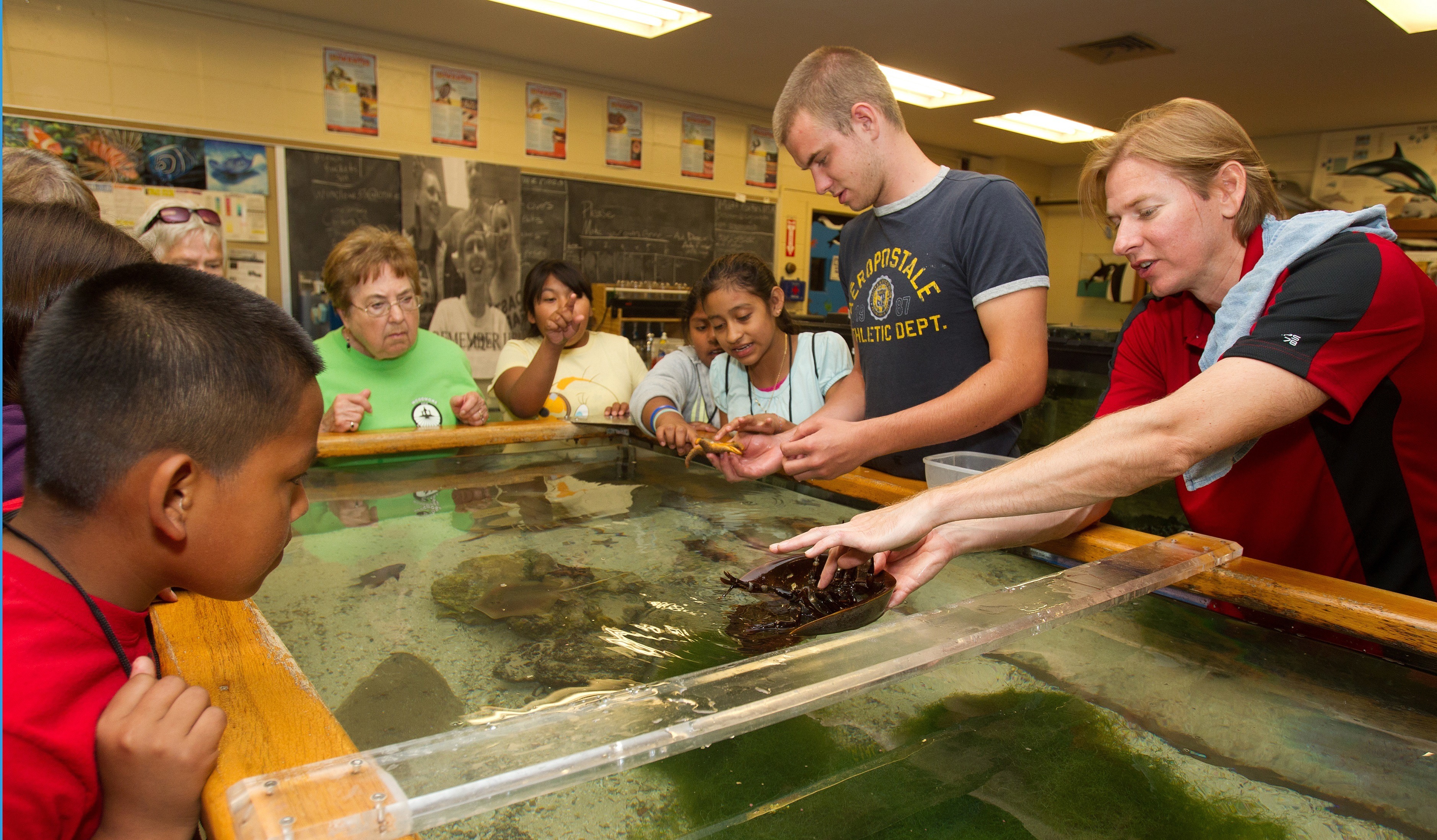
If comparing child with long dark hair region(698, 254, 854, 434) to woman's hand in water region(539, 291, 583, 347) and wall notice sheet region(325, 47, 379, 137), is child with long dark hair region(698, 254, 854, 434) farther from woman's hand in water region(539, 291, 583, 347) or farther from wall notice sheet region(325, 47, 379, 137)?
wall notice sheet region(325, 47, 379, 137)

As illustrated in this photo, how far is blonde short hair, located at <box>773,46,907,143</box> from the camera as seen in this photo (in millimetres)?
2182

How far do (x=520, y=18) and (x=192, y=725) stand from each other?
18.7 feet

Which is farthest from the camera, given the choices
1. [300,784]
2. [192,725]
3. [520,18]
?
[520,18]

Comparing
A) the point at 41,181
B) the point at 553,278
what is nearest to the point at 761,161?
the point at 553,278

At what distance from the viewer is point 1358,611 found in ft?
4.35

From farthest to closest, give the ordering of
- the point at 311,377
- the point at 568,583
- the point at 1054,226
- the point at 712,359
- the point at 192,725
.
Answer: the point at 1054,226, the point at 712,359, the point at 568,583, the point at 311,377, the point at 192,725

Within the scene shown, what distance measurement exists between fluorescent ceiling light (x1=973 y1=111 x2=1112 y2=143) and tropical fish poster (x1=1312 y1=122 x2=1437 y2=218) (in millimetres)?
2184

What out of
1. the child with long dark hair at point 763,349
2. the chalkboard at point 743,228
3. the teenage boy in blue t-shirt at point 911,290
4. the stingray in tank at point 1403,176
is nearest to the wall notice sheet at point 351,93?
the chalkboard at point 743,228

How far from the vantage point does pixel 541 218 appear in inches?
276

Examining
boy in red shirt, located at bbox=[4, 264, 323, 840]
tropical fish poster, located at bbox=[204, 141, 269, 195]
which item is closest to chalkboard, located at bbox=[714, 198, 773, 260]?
tropical fish poster, located at bbox=[204, 141, 269, 195]

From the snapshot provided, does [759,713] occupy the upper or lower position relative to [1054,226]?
lower

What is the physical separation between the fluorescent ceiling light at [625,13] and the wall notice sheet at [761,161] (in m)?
2.69

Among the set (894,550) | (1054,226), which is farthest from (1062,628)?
(1054,226)

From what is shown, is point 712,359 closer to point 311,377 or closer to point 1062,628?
point 1062,628
